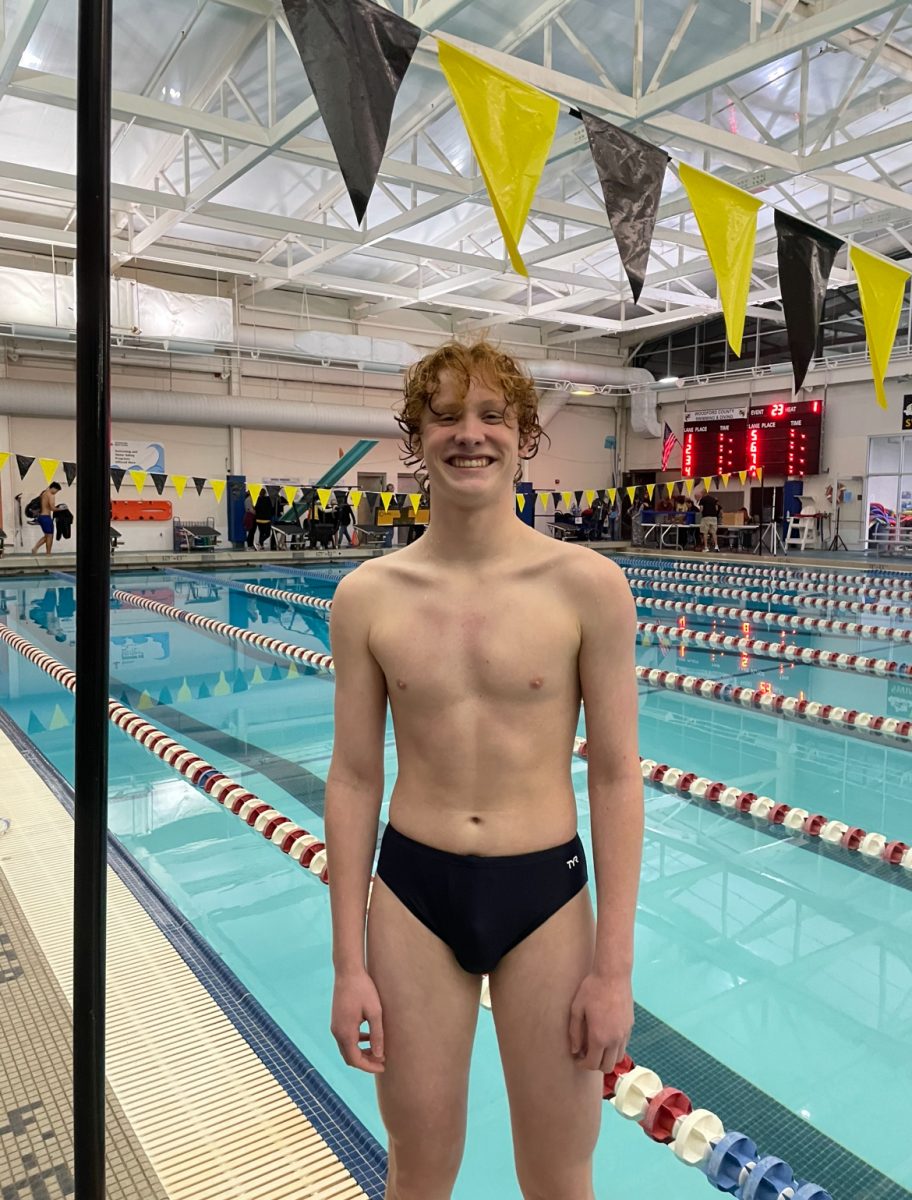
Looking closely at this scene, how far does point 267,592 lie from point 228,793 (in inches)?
290

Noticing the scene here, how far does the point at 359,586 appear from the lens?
132cm

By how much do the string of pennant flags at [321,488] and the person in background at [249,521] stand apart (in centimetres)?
33

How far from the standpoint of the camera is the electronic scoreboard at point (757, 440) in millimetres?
17891

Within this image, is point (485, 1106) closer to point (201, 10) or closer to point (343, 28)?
point (343, 28)

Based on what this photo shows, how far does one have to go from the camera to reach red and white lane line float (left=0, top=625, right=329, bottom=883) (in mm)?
3477

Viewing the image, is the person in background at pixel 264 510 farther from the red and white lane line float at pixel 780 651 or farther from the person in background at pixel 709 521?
the red and white lane line float at pixel 780 651

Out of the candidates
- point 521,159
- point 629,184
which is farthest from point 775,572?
point 521,159

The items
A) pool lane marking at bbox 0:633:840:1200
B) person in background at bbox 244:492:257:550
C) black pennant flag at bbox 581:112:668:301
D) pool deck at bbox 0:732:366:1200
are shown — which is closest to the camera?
pool deck at bbox 0:732:366:1200

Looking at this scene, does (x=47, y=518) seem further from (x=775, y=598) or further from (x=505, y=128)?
(x=505, y=128)

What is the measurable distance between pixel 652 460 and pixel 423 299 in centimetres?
980

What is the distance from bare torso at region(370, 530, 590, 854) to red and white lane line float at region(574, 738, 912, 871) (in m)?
2.24

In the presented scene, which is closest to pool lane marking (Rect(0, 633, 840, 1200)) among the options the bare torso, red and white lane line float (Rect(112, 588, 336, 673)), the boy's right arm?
the boy's right arm

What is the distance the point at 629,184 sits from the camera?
4.09 meters

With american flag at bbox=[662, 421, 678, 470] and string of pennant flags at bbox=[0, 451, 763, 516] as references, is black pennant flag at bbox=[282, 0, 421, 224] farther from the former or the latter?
american flag at bbox=[662, 421, 678, 470]
